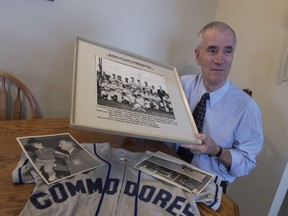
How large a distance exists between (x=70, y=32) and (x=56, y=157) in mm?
844

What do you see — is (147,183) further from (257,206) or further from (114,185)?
(257,206)

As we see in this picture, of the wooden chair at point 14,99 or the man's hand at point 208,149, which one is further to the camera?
the wooden chair at point 14,99

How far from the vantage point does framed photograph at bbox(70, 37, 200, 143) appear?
0.68 m

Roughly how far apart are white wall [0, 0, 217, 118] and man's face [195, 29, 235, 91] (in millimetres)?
592

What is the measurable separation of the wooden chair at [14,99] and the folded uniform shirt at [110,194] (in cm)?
60

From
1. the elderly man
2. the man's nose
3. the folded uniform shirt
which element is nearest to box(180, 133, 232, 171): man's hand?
the elderly man

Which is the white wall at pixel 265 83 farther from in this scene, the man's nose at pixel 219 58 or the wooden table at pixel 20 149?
the wooden table at pixel 20 149

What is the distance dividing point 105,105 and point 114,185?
0.82 feet

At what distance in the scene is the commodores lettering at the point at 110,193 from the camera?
673mm

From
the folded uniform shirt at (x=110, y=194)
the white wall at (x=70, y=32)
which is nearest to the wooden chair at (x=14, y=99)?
the white wall at (x=70, y=32)

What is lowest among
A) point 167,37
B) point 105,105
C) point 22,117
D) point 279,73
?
point 22,117

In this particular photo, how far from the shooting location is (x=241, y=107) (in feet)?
3.69

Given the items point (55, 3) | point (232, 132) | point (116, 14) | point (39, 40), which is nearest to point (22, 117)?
point (39, 40)

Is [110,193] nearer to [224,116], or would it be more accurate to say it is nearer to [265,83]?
[224,116]
